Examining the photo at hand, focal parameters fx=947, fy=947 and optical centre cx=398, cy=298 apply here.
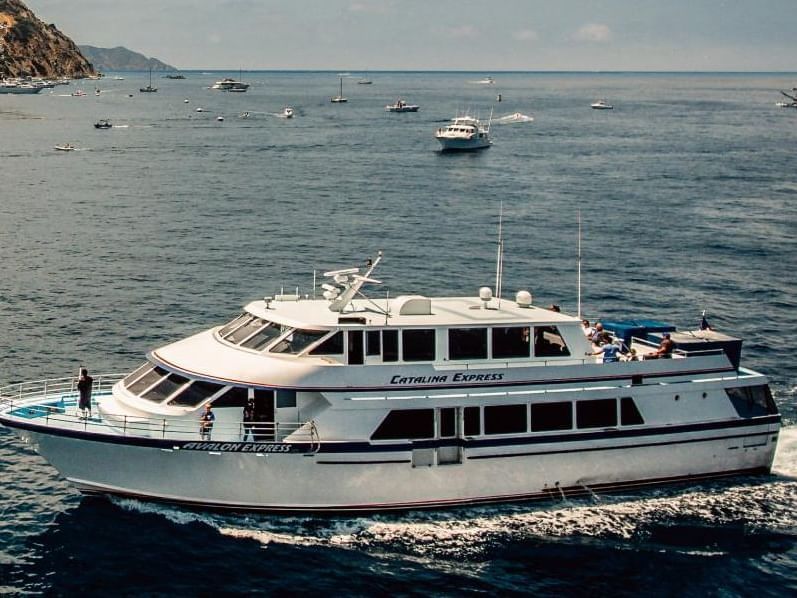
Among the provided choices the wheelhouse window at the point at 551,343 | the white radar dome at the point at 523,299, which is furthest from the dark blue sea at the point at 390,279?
the white radar dome at the point at 523,299

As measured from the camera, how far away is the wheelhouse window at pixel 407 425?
84.3 feet

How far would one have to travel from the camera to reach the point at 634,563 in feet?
80.5

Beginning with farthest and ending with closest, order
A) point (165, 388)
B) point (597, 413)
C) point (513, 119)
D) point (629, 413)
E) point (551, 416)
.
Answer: point (513, 119) < point (629, 413) < point (597, 413) < point (551, 416) < point (165, 388)

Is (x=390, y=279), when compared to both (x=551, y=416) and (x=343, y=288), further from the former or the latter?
(x=551, y=416)

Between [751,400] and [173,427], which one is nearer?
[173,427]

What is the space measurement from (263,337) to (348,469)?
442cm

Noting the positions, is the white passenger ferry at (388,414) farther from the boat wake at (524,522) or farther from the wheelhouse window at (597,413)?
the boat wake at (524,522)

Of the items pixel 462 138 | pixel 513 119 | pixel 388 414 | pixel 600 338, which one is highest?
pixel 513 119

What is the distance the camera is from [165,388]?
86.4 feet

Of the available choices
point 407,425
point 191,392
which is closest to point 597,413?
point 407,425

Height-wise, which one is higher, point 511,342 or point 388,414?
point 511,342

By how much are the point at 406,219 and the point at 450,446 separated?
50107 mm

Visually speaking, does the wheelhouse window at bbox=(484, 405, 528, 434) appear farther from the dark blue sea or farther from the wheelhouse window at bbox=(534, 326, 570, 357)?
the dark blue sea

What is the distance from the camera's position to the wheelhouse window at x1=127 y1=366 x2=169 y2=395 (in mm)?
26812
